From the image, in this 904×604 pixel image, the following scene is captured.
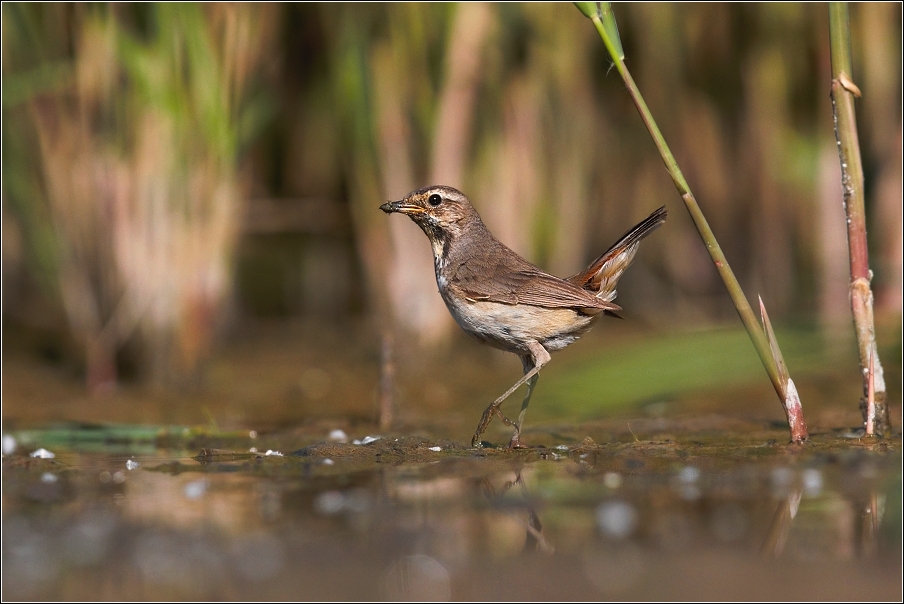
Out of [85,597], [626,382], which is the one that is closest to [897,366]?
[626,382]

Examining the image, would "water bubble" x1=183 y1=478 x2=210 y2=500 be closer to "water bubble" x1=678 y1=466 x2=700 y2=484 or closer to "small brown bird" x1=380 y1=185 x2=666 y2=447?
"small brown bird" x1=380 y1=185 x2=666 y2=447

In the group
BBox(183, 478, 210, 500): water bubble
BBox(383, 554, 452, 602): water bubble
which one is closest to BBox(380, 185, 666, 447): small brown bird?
BBox(183, 478, 210, 500): water bubble

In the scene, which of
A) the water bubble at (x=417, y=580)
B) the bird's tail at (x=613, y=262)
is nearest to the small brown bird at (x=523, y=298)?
the bird's tail at (x=613, y=262)

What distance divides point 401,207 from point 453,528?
2535 millimetres

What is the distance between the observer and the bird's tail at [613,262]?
209 inches

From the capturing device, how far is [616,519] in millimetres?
3584

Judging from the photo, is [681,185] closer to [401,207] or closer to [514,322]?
[514,322]

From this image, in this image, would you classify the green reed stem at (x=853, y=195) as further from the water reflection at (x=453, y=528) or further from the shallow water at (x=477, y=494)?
the water reflection at (x=453, y=528)

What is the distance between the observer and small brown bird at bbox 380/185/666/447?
5309mm

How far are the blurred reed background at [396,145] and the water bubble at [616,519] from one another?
3.36 metres

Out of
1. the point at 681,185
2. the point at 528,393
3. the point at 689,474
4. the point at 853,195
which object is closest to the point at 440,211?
the point at 528,393

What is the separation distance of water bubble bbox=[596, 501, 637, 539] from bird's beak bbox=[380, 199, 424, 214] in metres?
2.41

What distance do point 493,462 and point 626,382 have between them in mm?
2137

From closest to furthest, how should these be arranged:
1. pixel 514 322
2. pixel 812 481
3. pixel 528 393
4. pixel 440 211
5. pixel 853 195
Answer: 1. pixel 812 481
2. pixel 853 195
3. pixel 514 322
4. pixel 528 393
5. pixel 440 211
